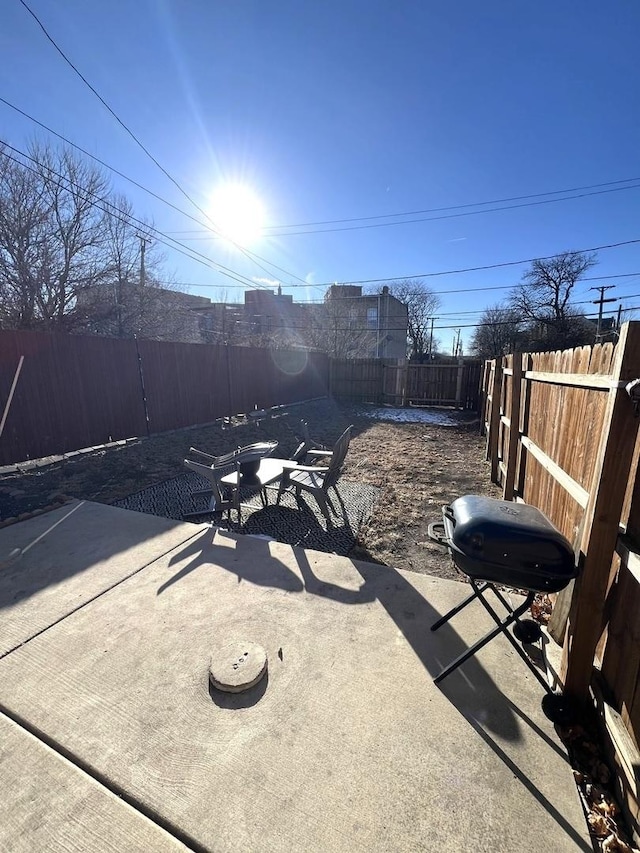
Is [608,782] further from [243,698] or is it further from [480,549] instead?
[243,698]

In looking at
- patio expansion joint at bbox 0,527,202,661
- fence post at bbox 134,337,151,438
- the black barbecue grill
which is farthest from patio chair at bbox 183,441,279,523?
fence post at bbox 134,337,151,438

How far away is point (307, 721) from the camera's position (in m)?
1.52

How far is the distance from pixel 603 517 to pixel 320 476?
2.99 metres

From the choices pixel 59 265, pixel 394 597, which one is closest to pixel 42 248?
pixel 59 265

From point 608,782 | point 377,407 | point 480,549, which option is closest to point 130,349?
point 480,549

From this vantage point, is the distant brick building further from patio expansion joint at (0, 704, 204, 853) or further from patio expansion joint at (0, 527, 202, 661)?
patio expansion joint at (0, 704, 204, 853)

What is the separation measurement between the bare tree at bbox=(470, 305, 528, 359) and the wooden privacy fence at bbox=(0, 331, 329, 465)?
895 inches

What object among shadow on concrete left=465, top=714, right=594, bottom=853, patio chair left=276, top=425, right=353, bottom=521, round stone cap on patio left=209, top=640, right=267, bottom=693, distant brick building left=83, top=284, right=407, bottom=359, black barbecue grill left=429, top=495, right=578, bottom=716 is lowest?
shadow on concrete left=465, top=714, right=594, bottom=853

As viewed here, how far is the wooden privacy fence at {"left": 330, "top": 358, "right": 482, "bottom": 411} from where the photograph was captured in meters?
13.3

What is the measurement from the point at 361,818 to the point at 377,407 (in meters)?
12.9

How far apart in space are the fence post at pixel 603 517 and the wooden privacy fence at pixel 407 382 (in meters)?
12.1

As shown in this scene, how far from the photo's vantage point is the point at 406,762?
1.36 metres

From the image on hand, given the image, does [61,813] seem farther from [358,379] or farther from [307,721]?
[358,379]

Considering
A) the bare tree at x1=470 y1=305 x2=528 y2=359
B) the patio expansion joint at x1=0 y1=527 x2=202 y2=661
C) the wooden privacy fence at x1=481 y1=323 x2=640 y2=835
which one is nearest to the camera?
the wooden privacy fence at x1=481 y1=323 x2=640 y2=835
